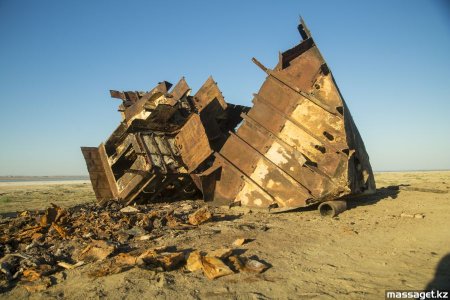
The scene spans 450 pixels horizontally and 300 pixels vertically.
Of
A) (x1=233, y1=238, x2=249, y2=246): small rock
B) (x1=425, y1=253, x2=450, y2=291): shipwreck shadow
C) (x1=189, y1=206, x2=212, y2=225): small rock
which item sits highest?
(x1=189, y1=206, x2=212, y2=225): small rock

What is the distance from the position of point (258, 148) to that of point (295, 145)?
831 millimetres

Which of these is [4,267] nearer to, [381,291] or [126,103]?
[381,291]

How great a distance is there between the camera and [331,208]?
669 cm

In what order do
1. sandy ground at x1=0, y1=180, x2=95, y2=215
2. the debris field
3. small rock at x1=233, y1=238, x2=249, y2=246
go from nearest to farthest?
the debris field → small rock at x1=233, y1=238, x2=249, y2=246 → sandy ground at x1=0, y1=180, x2=95, y2=215

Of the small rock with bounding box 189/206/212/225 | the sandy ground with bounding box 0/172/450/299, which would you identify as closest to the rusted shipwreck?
the sandy ground with bounding box 0/172/450/299

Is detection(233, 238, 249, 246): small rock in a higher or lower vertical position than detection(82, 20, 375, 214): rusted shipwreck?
lower

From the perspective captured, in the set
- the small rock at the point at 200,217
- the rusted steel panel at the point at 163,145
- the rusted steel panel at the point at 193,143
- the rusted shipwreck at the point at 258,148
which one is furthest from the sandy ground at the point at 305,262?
the rusted steel panel at the point at 163,145

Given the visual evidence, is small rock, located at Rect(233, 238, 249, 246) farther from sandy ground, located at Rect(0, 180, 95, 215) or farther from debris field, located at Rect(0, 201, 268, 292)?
sandy ground, located at Rect(0, 180, 95, 215)

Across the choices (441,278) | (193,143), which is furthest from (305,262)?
(193,143)

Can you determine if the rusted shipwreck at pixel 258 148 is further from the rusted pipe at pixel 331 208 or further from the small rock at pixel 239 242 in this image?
the small rock at pixel 239 242

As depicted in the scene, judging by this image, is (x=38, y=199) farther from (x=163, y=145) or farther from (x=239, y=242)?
(x=239, y=242)

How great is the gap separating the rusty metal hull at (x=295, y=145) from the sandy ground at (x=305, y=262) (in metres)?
0.60

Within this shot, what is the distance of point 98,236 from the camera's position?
513 cm

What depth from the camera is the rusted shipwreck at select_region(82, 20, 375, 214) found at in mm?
6488
